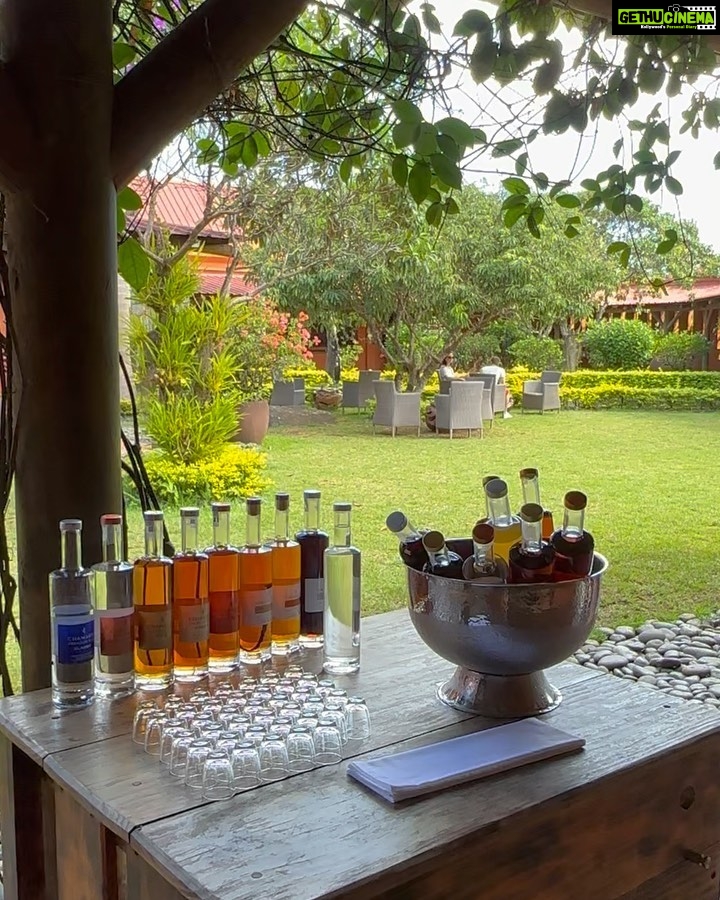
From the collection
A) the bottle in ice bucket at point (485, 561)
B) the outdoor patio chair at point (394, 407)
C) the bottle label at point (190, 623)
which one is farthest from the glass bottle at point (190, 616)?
the outdoor patio chair at point (394, 407)

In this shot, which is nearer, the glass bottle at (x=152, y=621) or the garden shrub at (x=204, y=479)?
the glass bottle at (x=152, y=621)

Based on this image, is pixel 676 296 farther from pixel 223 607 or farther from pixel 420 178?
pixel 223 607

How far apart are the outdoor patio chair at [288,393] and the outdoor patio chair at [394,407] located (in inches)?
87.0

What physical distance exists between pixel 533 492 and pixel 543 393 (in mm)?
10839

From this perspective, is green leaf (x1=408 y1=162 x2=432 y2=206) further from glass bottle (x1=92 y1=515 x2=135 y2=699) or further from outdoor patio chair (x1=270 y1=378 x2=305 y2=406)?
outdoor patio chair (x1=270 y1=378 x2=305 y2=406)

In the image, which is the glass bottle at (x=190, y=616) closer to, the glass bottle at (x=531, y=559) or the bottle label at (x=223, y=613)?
the bottle label at (x=223, y=613)

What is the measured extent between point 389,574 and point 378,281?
20.6 ft

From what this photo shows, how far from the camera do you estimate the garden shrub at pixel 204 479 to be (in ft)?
18.3

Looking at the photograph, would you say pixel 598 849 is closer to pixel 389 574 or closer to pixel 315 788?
pixel 315 788

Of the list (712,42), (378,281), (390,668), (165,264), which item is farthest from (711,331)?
(390,668)

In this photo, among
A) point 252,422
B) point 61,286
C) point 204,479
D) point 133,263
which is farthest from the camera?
point 252,422

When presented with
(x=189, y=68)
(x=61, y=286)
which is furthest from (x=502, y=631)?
(x=189, y=68)

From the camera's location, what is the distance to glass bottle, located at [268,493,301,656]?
1270 mm

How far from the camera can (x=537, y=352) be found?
1406 centimetres
